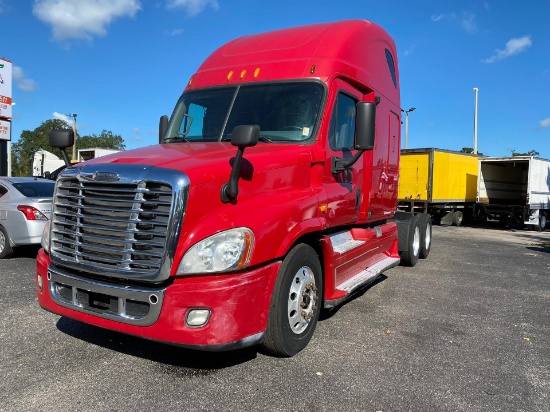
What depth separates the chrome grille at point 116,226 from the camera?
3.21 m

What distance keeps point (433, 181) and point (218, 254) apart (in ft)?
48.2

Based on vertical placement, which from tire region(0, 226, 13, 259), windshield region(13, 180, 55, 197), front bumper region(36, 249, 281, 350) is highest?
windshield region(13, 180, 55, 197)

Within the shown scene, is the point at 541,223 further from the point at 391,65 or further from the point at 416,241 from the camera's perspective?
the point at 391,65

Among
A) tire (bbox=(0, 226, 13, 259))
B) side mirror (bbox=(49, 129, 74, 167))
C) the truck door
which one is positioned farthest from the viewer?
tire (bbox=(0, 226, 13, 259))

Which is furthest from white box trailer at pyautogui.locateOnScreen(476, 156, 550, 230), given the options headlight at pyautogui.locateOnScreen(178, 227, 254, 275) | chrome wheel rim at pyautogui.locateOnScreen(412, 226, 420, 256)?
headlight at pyautogui.locateOnScreen(178, 227, 254, 275)

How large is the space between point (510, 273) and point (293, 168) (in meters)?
6.37

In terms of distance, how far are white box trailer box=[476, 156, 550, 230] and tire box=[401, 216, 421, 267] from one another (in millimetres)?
11656

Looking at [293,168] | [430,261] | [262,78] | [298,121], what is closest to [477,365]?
[293,168]

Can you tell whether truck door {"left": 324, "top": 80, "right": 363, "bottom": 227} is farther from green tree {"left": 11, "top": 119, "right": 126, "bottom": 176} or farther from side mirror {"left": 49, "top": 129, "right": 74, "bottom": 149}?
green tree {"left": 11, "top": 119, "right": 126, "bottom": 176}

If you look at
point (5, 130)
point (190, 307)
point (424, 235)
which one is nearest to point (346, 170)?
point (190, 307)

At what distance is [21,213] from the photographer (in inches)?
316

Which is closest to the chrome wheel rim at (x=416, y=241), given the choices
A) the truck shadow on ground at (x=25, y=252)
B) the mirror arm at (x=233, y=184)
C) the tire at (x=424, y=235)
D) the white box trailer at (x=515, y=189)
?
the tire at (x=424, y=235)

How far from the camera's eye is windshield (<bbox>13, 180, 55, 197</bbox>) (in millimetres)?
8368

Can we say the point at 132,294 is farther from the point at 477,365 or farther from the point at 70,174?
the point at 477,365
